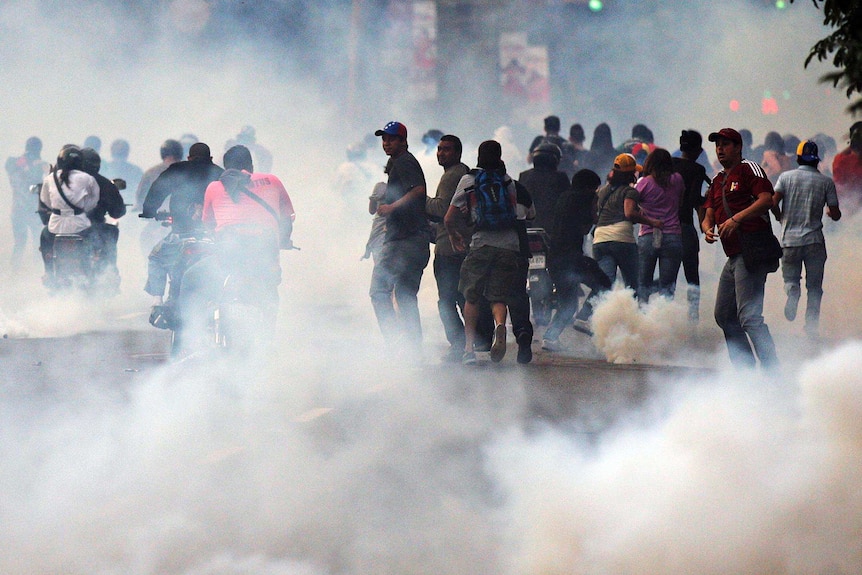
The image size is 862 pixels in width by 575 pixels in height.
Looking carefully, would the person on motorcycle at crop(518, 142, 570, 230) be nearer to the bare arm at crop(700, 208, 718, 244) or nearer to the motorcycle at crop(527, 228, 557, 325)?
the motorcycle at crop(527, 228, 557, 325)

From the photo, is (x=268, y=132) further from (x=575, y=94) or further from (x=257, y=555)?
(x=257, y=555)

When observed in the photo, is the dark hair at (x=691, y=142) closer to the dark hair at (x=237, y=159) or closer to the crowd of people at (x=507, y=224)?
the crowd of people at (x=507, y=224)

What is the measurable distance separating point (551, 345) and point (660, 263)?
128 centimetres

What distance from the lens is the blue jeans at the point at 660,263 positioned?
1138cm

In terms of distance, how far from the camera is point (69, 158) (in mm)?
12578

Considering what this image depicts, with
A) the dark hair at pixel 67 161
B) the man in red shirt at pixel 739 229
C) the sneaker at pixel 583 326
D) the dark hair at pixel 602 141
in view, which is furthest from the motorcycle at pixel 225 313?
the dark hair at pixel 602 141

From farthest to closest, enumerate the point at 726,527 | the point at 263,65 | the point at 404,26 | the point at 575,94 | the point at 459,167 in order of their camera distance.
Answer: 1. the point at 575,94
2. the point at 404,26
3. the point at 263,65
4. the point at 459,167
5. the point at 726,527

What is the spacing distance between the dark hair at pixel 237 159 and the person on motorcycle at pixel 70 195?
3897mm

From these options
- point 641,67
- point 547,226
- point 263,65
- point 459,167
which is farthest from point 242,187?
point 641,67

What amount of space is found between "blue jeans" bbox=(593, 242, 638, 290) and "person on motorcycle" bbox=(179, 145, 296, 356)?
3279 mm

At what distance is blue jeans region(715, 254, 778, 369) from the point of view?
7824 millimetres

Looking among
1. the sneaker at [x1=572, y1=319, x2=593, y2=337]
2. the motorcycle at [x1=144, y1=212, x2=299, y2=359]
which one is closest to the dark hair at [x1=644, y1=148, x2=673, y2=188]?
the sneaker at [x1=572, y1=319, x2=593, y2=337]

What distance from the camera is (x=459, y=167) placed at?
9.88 meters

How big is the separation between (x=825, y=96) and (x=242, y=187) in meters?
24.6
